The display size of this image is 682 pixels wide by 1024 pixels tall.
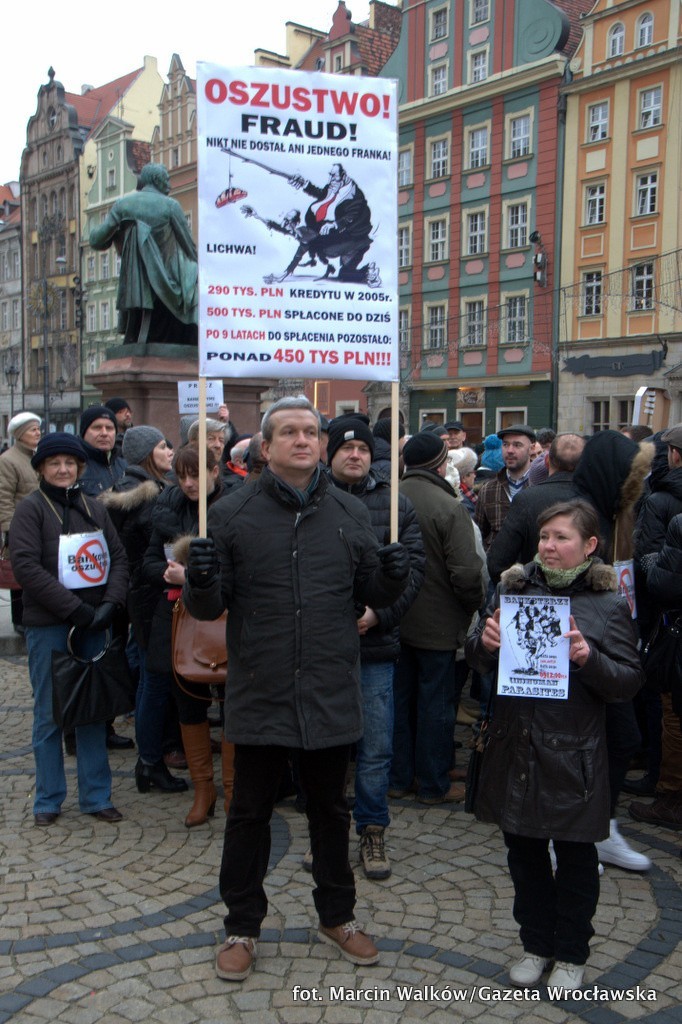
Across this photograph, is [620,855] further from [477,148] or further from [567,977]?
[477,148]

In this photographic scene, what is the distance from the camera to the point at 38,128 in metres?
57.8

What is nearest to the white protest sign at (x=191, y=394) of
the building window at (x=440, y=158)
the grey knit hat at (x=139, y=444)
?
the grey knit hat at (x=139, y=444)

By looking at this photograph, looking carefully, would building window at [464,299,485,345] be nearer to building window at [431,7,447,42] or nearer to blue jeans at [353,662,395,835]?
building window at [431,7,447,42]

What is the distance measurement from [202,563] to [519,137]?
32441mm

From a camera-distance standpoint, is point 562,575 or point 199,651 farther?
point 199,651

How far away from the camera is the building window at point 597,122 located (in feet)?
97.9

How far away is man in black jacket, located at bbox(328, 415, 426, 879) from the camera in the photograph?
4145mm

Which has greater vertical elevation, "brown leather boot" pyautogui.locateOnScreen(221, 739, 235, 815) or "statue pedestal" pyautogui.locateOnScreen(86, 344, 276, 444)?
"statue pedestal" pyautogui.locateOnScreen(86, 344, 276, 444)

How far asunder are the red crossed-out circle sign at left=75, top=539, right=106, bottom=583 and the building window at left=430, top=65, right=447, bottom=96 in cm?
3339

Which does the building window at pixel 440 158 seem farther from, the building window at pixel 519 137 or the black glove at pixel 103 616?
the black glove at pixel 103 616

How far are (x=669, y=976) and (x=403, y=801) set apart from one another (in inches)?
77.0

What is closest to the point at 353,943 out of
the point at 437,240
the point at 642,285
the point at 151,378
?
the point at 151,378

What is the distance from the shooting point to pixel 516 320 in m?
32.2

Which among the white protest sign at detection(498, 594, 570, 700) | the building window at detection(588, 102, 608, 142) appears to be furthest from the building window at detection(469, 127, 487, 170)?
the white protest sign at detection(498, 594, 570, 700)
